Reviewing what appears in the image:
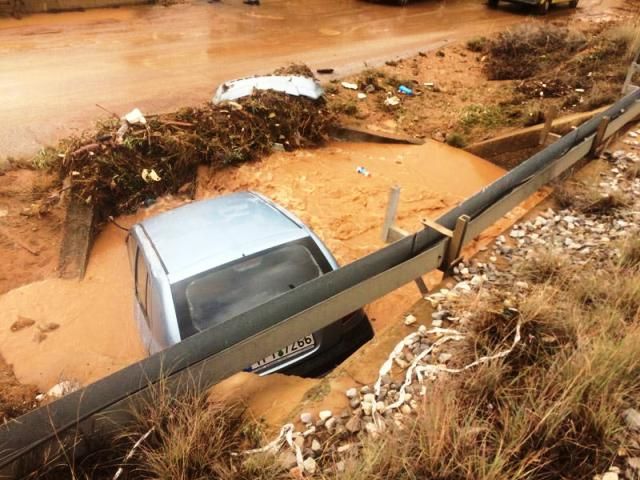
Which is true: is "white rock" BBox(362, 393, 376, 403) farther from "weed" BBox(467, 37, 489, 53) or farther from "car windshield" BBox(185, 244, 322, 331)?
"weed" BBox(467, 37, 489, 53)

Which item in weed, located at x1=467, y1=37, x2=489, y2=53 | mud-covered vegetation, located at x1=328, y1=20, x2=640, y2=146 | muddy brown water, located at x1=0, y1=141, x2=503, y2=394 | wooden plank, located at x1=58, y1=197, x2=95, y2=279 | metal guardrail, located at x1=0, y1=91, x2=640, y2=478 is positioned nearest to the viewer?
metal guardrail, located at x1=0, y1=91, x2=640, y2=478

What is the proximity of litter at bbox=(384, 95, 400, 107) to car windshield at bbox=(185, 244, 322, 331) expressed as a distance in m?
7.11

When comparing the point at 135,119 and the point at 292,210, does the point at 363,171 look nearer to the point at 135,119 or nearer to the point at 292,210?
the point at 292,210

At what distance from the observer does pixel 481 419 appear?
7.50ft

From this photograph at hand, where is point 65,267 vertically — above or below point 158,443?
below

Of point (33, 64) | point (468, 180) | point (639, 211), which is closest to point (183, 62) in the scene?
point (33, 64)

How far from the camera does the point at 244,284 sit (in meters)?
3.98

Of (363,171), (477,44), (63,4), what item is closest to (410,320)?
(363,171)

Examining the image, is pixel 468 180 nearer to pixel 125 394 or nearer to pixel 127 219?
pixel 127 219

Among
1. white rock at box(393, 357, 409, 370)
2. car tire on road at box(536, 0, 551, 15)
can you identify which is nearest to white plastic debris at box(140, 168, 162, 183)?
white rock at box(393, 357, 409, 370)

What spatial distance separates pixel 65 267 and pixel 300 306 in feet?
18.7

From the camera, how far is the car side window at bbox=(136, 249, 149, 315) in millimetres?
4512

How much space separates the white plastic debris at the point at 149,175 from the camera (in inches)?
314

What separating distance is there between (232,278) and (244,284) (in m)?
0.11
